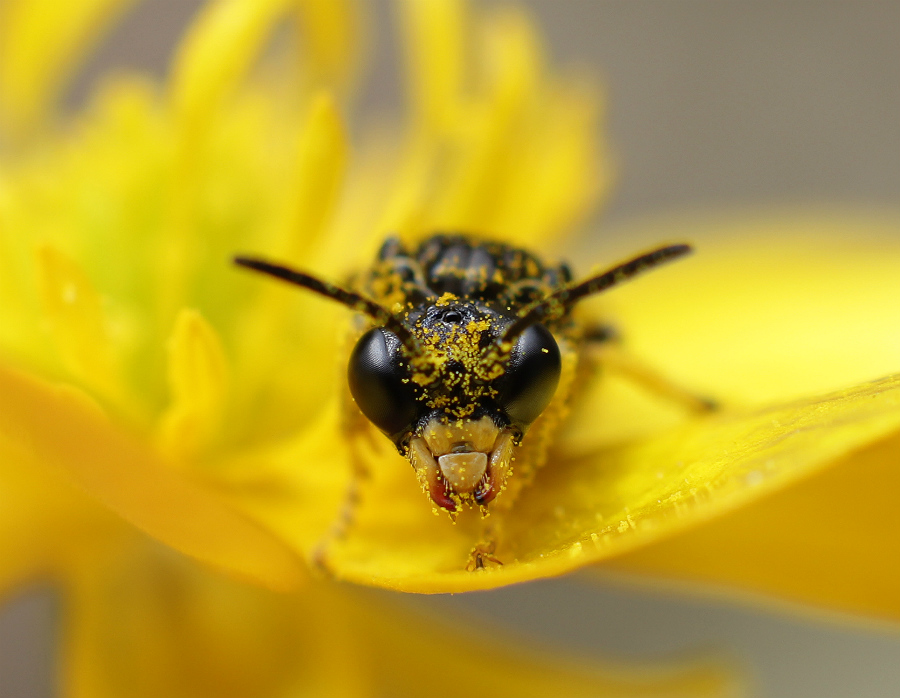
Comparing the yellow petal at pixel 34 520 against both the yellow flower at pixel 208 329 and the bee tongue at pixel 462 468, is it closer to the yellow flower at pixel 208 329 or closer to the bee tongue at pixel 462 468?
the yellow flower at pixel 208 329

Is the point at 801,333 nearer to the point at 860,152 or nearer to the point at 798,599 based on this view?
the point at 798,599

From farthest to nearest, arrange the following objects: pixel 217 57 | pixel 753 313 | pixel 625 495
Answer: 1. pixel 753 313
2. pixel 217 57
3. pixel 625 495

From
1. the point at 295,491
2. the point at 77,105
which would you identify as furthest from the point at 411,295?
the point at 77,105

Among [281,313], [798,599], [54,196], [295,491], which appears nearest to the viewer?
[798,599]

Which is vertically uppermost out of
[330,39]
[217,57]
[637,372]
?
[330,39]

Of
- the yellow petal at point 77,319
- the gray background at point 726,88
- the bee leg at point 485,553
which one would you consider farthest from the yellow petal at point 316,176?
the gray background at point 726,88

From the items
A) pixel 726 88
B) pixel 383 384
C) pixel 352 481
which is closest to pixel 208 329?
pixel 352 481

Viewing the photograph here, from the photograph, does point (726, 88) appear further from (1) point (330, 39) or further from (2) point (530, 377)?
(2) point (530, 377)
